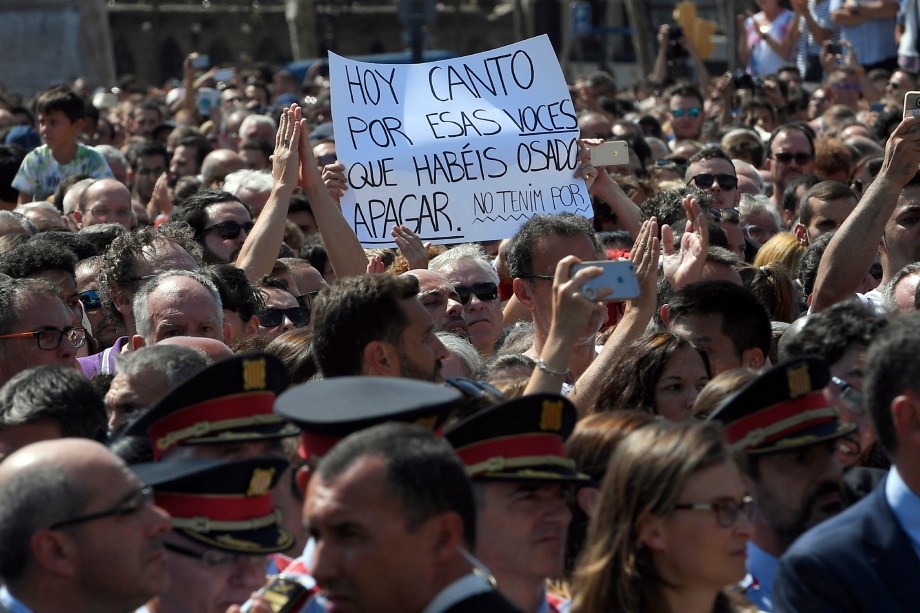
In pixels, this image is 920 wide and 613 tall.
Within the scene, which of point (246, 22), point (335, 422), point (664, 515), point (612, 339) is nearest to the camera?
point (335, 422)

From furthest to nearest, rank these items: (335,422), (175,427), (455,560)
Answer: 1. (175,427)
2. (335,422)
3. (455,560)

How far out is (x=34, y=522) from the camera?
318 centimetres

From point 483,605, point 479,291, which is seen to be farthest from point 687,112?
point 483,605

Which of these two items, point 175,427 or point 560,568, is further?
point 175,427

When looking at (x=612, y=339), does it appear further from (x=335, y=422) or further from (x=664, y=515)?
(x=335, y=422)

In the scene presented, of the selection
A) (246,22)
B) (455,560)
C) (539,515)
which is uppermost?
(455,560)

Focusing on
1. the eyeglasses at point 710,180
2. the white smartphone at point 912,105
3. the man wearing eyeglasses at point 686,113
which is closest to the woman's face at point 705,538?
the white smartphone at point 912,105

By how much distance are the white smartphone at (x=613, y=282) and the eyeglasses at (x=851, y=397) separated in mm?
616

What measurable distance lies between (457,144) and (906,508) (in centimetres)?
438

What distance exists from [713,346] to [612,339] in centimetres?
35

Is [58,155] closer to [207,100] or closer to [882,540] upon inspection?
[207,100]

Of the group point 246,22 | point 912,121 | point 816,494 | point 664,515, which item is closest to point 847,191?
point 912,121

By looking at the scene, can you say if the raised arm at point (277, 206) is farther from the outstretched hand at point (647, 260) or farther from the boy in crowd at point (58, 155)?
the boy in crowd at point (58, 155)

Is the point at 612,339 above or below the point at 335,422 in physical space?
below
